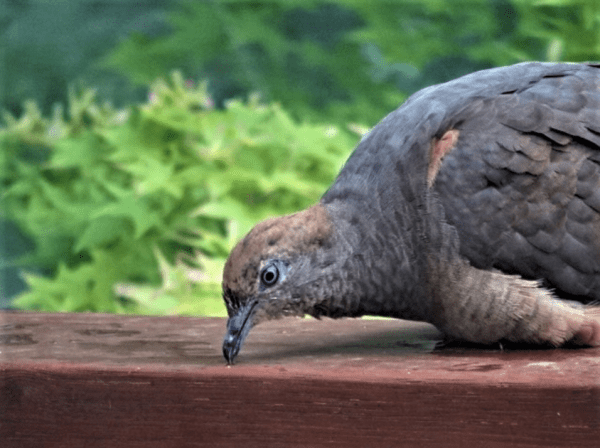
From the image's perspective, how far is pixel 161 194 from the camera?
13.1ft

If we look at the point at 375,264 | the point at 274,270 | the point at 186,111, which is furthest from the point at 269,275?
the point at 186,111

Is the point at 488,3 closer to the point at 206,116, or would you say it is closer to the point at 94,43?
the point at 206,116

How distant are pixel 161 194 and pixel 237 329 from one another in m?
2.02

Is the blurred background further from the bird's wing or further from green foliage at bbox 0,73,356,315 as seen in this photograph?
the bird's wing

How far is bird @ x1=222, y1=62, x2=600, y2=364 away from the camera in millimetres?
2256

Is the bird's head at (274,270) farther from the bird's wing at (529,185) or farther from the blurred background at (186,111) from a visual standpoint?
the blurred background at (186,111)

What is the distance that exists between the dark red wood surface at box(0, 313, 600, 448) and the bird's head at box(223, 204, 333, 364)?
0.11m

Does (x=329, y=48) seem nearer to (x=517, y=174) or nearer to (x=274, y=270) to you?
(x=517, y=174)

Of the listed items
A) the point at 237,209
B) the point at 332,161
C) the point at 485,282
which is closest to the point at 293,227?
the point at 485,282

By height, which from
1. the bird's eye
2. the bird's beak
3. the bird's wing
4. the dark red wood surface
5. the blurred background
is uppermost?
the blurred background

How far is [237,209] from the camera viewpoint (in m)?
3.68

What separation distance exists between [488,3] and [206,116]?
5.27 feet

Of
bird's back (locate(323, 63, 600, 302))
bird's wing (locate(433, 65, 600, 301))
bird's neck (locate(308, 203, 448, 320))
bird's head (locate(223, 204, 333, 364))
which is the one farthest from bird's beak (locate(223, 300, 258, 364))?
bird's wing (locate(433, 65, 600, 301))

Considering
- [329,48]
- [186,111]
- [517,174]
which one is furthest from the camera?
[329,48]
